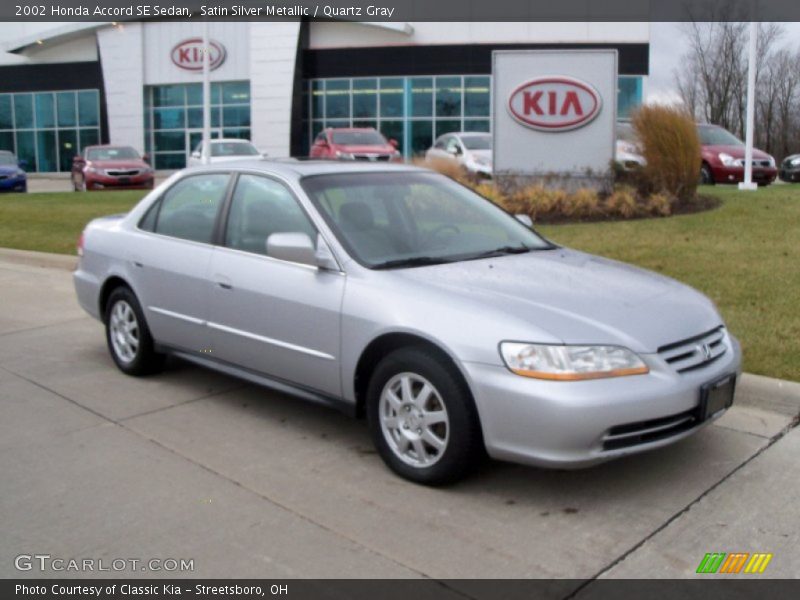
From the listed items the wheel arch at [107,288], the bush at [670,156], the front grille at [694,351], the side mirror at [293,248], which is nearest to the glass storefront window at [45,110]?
the bush at [670,156]

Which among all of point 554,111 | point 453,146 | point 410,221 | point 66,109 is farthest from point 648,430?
point 66,109

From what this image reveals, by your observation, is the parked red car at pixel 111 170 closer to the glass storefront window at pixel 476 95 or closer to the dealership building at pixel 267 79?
the dealership building at pixel 267 79

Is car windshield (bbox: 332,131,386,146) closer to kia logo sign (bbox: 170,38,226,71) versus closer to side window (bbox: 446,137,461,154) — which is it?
side window (bbox: 446,137,461,154)

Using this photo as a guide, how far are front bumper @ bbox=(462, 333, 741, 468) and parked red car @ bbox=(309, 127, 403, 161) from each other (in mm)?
18574

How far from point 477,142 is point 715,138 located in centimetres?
512

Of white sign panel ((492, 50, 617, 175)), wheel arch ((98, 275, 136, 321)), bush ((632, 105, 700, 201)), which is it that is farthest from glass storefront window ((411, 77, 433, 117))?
wheel arch ((98, 275, 136, 321))

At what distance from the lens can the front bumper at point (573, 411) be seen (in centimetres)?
392

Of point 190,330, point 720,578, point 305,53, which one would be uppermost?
point 305,53

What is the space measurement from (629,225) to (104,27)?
38349 mm

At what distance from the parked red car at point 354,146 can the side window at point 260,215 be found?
55.4 ft
